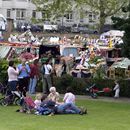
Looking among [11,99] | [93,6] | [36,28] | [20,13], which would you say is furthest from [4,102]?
[20,13]

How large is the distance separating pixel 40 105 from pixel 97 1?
116ft

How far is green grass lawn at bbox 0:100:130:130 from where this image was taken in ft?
53.5

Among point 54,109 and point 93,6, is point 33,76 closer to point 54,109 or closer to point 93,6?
point 54,109

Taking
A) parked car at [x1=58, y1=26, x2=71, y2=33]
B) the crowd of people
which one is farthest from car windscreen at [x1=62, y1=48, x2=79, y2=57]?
parked car at [x1=58, y1=26, x2=71, y2=33]

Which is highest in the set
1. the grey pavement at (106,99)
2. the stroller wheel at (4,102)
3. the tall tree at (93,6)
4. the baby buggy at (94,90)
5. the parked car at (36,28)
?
the tall tree at (93,6)

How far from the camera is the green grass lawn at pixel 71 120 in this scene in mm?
16297

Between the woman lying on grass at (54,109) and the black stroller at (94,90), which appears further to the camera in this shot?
the black stroller at (94,90)

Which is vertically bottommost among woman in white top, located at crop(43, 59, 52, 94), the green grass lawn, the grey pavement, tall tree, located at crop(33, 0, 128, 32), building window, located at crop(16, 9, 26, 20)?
the green grass lawn

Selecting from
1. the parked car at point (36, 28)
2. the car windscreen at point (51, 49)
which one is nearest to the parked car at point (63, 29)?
the parked car at point (36, 28)

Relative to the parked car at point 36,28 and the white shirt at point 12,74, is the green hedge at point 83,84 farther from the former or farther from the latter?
the parked car at point 36,28

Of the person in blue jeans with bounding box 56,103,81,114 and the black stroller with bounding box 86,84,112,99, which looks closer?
the person in blue jeans with bounding box 56,103,81,114

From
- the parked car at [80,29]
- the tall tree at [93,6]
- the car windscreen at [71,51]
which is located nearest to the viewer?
the car windscreen at [71,51]

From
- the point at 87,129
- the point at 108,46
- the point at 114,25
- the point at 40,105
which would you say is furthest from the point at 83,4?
the point at 87,129

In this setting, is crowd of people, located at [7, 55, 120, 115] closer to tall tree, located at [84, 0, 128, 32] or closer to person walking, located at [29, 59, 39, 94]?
person walking, located at [29, 59, 39, 94]
